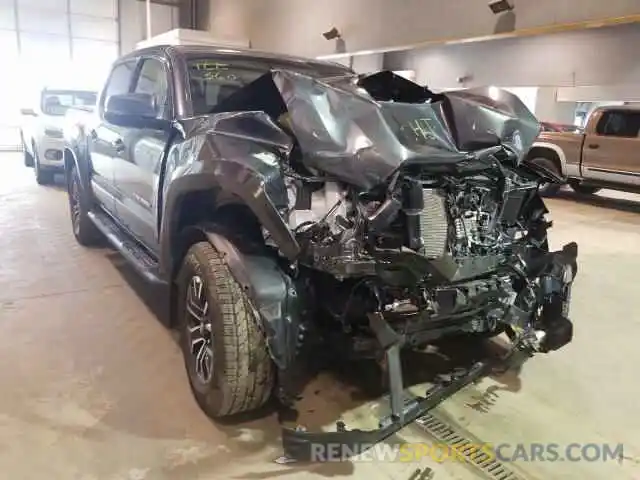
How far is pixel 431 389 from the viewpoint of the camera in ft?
8.34

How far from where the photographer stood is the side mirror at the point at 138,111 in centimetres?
286

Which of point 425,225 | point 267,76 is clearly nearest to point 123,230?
point 267,76

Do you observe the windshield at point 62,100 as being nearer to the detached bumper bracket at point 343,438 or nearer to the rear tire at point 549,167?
the rear tire at point 549,167

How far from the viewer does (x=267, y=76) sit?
7.82 ft

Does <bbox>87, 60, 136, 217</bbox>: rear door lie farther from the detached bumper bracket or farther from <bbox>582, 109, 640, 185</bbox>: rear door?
<bbox>582, 109, 640, 185</bbox>: rear door

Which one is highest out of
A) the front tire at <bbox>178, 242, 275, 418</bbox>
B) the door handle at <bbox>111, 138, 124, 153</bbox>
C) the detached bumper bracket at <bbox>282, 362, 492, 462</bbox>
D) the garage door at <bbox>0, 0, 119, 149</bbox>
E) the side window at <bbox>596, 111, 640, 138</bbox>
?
the garage door at <bbox>0, 0, 119, 149</bbox>

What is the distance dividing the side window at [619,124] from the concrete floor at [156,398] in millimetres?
5523

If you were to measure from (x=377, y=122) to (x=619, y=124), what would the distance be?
8.52 m

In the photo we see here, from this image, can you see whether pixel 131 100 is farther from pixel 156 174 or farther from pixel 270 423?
pixel 270 423

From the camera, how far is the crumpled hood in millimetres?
2062

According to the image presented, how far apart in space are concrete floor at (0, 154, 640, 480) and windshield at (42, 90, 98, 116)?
5.23 metres

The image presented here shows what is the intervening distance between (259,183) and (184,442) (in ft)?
3.71

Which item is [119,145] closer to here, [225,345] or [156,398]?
[156,398]

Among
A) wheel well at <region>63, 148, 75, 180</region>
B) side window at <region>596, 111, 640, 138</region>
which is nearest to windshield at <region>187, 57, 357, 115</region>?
wheel well at <region>63, 148, 75, 180</region>
